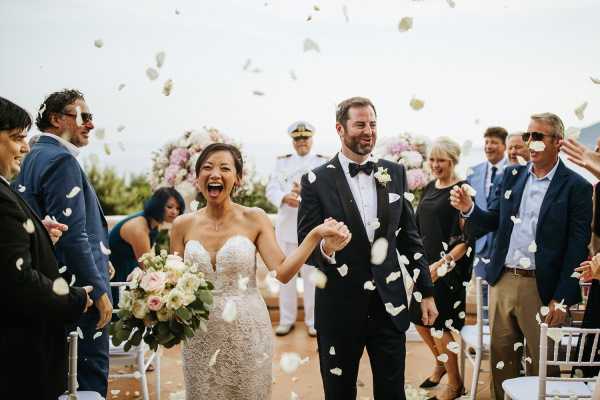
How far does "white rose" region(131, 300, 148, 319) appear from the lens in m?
2.14

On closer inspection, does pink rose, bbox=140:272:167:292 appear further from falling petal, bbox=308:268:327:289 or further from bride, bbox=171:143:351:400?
falling petal, bbox=308:268:327:289

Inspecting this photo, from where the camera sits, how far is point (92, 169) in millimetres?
6871

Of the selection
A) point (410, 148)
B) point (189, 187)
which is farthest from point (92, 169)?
point (410, 148)

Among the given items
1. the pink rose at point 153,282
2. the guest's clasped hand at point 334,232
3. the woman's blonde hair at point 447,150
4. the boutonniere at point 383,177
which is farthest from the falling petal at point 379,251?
the woman's blonde hair at point 447,150

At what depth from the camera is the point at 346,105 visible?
2629 mm

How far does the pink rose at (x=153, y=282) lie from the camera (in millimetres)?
2148

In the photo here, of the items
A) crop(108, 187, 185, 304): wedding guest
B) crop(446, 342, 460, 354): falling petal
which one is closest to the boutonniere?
crop(446, 342, 460, 354): falling petal

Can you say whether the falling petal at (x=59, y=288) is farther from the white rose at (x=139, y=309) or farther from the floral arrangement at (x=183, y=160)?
the floral arrangement at (x=183, y=160)

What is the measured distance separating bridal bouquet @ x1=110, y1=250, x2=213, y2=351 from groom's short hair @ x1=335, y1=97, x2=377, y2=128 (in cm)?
93

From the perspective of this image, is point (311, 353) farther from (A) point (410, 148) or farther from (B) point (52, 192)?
(B) point (52, 192)

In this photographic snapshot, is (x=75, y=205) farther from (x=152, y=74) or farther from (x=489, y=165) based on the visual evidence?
(x=489, y=165)

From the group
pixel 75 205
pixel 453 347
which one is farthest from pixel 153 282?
pixel 453 347

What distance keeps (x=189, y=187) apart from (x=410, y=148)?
1.94m

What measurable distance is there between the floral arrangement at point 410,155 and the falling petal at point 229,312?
2991 millimetres
